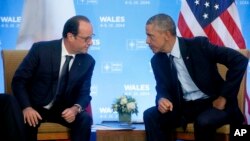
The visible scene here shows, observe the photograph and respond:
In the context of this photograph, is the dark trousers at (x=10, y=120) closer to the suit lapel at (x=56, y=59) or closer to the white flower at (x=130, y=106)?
the suit lapel at (x=56, y=59)

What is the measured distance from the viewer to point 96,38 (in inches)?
203

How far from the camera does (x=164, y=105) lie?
3705mm

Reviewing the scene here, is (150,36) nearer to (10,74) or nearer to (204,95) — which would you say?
(204,95)

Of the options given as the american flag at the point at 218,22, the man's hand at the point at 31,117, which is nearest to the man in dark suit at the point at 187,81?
the man's hand at the point at 31,117

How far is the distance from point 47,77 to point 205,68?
1285 mm

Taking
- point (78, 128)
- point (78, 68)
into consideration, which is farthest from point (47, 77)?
point (78, 128)

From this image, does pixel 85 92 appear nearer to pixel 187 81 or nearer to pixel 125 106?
pixel 125 106

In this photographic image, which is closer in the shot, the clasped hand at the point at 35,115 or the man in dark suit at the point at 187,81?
the clasped hand at the point at 35,115

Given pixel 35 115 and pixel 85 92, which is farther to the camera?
pixel 85 92

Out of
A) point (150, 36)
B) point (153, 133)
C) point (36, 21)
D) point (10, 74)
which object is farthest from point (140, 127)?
point (36, 21)

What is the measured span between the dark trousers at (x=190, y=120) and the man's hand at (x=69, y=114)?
57 centimetres

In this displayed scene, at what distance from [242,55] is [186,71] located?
463 mm

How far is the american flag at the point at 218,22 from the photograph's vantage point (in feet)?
16.1

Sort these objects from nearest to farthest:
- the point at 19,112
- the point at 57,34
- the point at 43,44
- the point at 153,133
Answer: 1. the point at 19,112
2. the point at 153,133
3. the point at 43,44
4. the point at 57,34
